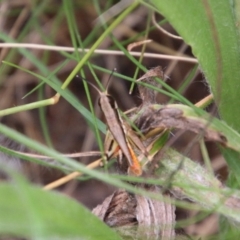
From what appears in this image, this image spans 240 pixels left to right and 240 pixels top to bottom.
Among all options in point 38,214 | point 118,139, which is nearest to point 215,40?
point 118,139

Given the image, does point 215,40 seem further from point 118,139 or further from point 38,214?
point 38,214

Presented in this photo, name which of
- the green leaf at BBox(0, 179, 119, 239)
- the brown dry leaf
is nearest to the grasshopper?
the brown dry leaf

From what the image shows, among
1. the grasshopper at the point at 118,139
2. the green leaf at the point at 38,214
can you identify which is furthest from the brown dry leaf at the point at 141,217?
the green leaf at the point at 38,214

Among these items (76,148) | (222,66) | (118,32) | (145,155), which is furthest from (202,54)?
(76,148)

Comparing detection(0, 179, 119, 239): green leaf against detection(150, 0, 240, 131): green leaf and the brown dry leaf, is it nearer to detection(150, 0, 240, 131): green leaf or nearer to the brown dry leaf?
the brown dry leaf

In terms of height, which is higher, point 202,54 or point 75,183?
point 202,54

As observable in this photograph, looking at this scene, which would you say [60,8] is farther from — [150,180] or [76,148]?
[150,180]
